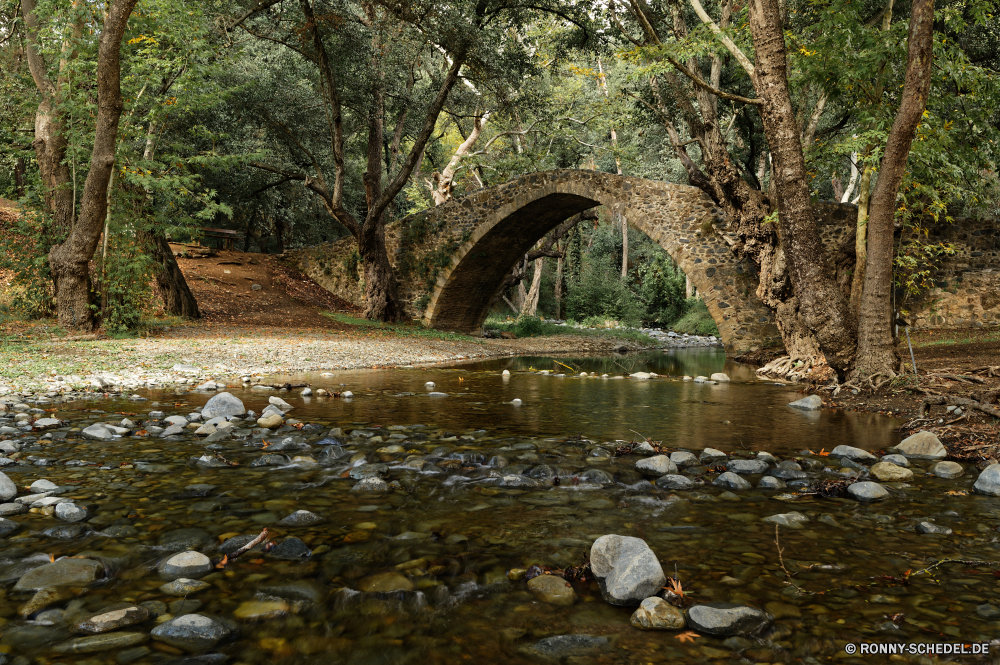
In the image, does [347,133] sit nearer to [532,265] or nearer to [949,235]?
[532,265]

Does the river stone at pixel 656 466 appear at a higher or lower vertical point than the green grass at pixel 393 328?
lower

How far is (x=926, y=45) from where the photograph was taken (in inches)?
223

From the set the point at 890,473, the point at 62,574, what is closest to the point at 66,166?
the point at 62,574

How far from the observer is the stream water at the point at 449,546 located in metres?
1.46

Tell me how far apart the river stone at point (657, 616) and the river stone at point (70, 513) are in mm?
2031

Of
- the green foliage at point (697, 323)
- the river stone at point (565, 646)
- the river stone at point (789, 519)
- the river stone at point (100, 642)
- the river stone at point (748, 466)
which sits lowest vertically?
the river stone at point (565, 646)

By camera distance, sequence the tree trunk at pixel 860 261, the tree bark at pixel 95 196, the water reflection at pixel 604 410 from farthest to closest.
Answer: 1. the tree bark at pixel 95 196
2. the tree trunk at pixel 860 261
3. the water reflection at pixel 604 410

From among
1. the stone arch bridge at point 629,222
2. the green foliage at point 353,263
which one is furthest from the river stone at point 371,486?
the green foliage at point 353,263

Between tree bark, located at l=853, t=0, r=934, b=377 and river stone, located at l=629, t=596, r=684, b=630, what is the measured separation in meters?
5.77

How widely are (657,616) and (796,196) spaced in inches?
260

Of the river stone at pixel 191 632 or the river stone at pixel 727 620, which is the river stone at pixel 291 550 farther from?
the river stone at pixel 727 620

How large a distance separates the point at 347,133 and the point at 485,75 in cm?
717

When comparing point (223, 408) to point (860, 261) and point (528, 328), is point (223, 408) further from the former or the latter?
point (528, 328)

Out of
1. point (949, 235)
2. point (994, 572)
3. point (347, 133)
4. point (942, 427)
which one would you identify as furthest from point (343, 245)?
point (994, 572)
